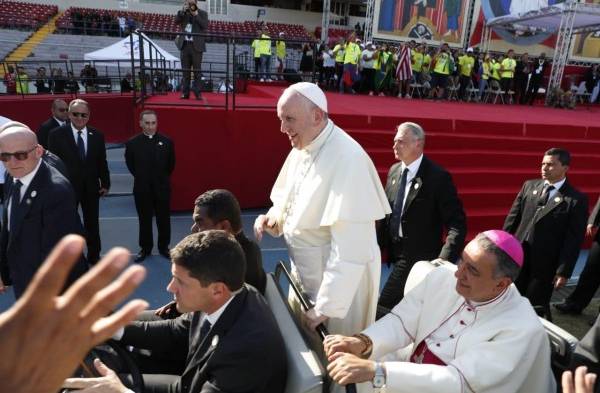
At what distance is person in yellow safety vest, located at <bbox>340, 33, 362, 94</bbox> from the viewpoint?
12.9 metres

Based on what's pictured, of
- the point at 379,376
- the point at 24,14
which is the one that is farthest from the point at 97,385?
A: the point at 24,14

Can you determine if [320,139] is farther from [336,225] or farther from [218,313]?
[218,313]

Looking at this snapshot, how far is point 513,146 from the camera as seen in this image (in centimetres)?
761

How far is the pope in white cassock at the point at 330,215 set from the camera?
2176 mm

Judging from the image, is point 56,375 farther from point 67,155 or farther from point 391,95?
point 391,95

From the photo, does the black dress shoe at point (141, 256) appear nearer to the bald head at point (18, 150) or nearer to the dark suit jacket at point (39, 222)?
the dark suit jacket at point (39, 222)

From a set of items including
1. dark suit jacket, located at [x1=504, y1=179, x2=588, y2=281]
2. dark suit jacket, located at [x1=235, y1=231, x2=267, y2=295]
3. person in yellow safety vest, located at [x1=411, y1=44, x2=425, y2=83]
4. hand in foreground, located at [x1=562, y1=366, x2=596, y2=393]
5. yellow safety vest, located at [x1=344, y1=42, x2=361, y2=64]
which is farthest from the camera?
person in yellow safety vest, located at [x1=411, y1=44, x2=425, y2=83]

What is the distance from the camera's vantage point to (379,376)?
1962mm

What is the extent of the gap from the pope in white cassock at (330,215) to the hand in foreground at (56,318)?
1448mm

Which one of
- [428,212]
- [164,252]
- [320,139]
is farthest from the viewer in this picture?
[164,252]

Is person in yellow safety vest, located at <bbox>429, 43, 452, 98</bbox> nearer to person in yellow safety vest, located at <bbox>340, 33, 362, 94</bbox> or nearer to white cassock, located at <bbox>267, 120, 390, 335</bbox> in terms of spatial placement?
person in yellow safety vest, located at <bbox>340, 33, 362, 94</bbox>

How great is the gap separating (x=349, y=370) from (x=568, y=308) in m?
3.61

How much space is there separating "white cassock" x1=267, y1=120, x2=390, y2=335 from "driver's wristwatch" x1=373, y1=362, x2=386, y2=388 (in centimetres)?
31

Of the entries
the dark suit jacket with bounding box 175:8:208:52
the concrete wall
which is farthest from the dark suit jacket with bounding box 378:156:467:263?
the concrete wall
